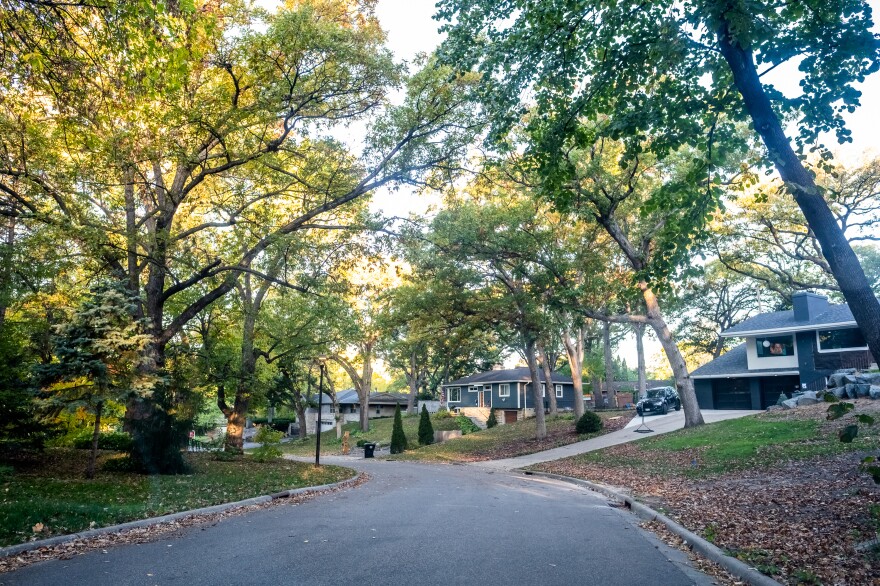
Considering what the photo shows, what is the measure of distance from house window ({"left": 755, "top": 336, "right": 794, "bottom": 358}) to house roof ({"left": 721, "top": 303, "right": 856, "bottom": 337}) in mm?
826

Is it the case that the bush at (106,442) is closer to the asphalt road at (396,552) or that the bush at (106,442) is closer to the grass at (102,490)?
the grass at (102,490)

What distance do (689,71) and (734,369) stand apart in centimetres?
3048

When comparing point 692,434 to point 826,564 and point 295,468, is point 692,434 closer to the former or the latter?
point 295,468

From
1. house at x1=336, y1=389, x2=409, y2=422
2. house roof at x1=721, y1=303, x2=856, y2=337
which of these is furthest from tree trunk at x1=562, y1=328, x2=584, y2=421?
house at x1=336, y1=389, x2=409, y2=422

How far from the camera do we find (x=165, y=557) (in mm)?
6656

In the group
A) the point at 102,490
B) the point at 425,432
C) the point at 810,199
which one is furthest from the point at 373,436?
the point at 810,199

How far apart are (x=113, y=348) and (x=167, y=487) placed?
3158 millimetres

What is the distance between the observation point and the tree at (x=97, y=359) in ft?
40.0

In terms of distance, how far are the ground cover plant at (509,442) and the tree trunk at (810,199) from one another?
2292cm

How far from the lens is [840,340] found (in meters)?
30.1

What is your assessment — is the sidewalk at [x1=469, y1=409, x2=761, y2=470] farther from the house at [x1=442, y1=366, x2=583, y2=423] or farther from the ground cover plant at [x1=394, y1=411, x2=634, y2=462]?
the house at [x1=442, y1=366, x2=583, y2=423]

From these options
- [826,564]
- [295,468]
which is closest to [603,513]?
[826,564]

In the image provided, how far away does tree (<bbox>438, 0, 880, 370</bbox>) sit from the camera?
6.29 metres

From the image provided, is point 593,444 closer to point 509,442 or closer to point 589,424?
point 589,424
